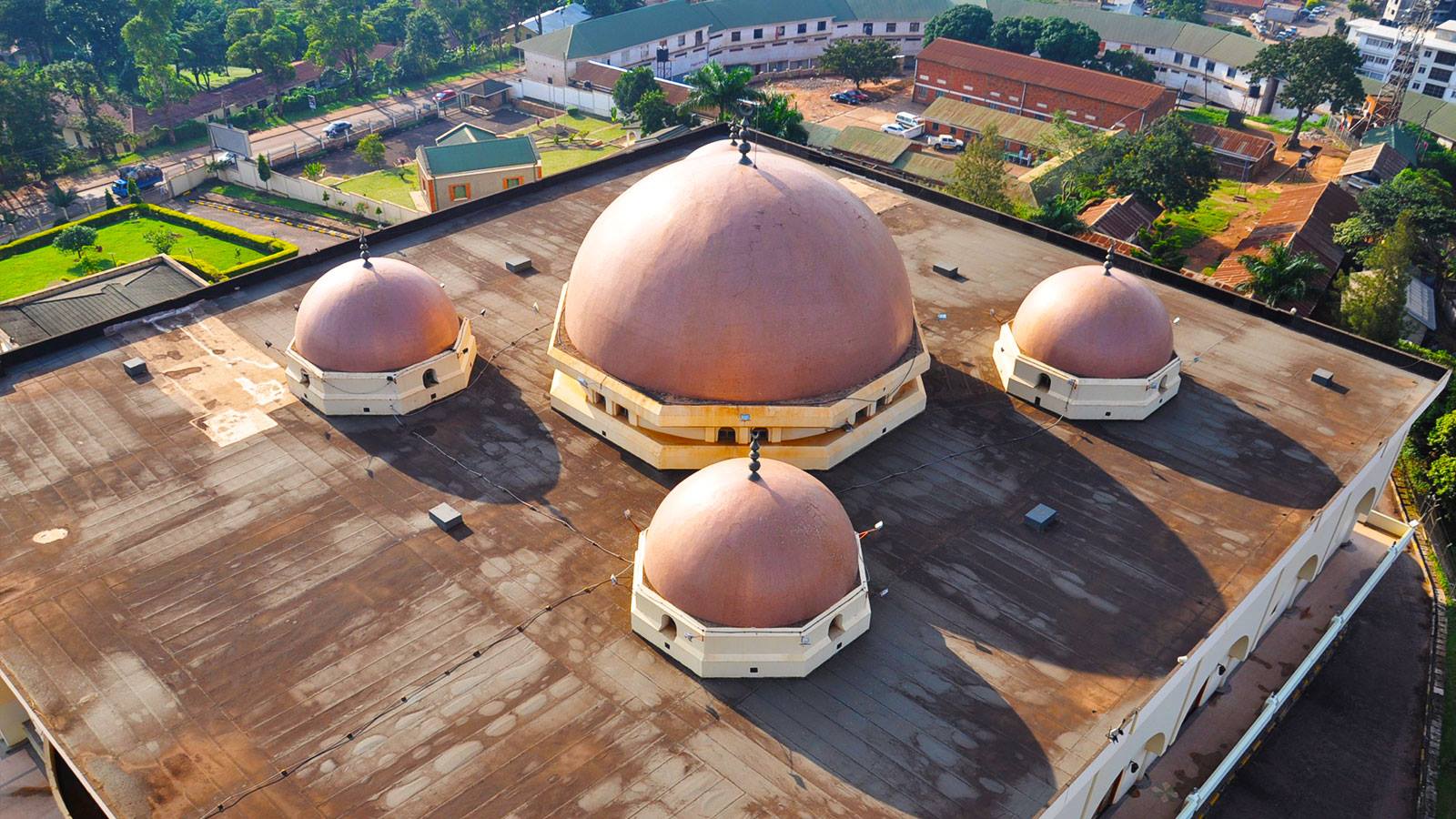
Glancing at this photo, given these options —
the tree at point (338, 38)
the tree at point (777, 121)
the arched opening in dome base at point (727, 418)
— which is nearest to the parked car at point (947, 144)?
the tree at point (777, 121)

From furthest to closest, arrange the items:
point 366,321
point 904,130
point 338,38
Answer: point 338,38 < point 904,130 < point 366,321

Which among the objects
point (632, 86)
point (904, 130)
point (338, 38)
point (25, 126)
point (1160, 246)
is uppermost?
point (338, 38)

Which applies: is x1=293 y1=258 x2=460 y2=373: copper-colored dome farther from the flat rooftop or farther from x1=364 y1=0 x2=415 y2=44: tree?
x1=364 y1=0 x2=415 y2=44: tree

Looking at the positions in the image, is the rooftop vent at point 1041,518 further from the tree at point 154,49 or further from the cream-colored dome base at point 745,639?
the tree at point 154,49

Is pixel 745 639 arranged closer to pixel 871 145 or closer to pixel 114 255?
Result: pixel 114 255

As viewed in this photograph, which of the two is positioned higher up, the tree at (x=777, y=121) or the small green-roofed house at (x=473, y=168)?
the tree at (x=777, y=121)

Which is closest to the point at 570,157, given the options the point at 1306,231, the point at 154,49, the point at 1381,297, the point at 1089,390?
the point at 154,49
